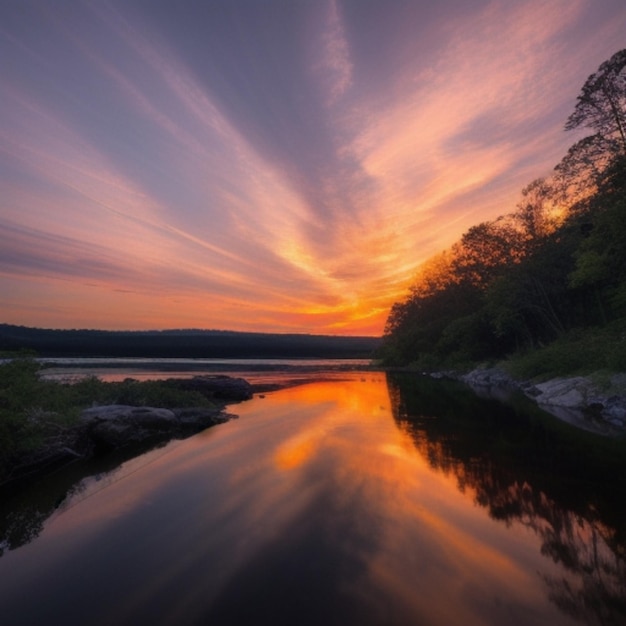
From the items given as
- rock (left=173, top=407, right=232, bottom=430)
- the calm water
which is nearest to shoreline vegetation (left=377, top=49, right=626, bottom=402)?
the calm water

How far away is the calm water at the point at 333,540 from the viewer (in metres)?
5.56

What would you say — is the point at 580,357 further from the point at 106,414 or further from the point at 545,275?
the point at 106,414

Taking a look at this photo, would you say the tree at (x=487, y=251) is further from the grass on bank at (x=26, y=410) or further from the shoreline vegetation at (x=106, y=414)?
the grass on bank at (x=26, y=410)

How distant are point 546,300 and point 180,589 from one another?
45.8 m

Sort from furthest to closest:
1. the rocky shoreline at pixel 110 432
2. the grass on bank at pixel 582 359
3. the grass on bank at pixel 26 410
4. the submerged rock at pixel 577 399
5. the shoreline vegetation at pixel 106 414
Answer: the grass on bank at pixel 582 359
the submerged rock at pixel 577 399
the rocky shoreline at pixel 110 432
the shoreline vegetation at pixel 106 414
the grass on bank at pixel 26 410

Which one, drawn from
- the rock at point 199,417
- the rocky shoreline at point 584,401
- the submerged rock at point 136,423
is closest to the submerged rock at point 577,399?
the rocky shoreline at point 584,401

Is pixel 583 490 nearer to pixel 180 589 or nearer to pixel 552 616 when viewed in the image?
pixel 552 616

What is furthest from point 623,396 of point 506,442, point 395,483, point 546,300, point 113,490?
point 546,300

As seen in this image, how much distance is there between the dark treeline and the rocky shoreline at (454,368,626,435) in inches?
69.6

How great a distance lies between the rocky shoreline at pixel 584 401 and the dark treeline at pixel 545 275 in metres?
1.77

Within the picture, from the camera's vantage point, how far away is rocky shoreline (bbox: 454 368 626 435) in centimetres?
1767

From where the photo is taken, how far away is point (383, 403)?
2744 centimetres

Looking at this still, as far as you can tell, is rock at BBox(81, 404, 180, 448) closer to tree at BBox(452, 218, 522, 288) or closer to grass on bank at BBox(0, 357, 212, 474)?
grass on bank at BBox(0, 357, 212, 474)

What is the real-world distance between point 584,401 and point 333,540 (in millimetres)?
19722
